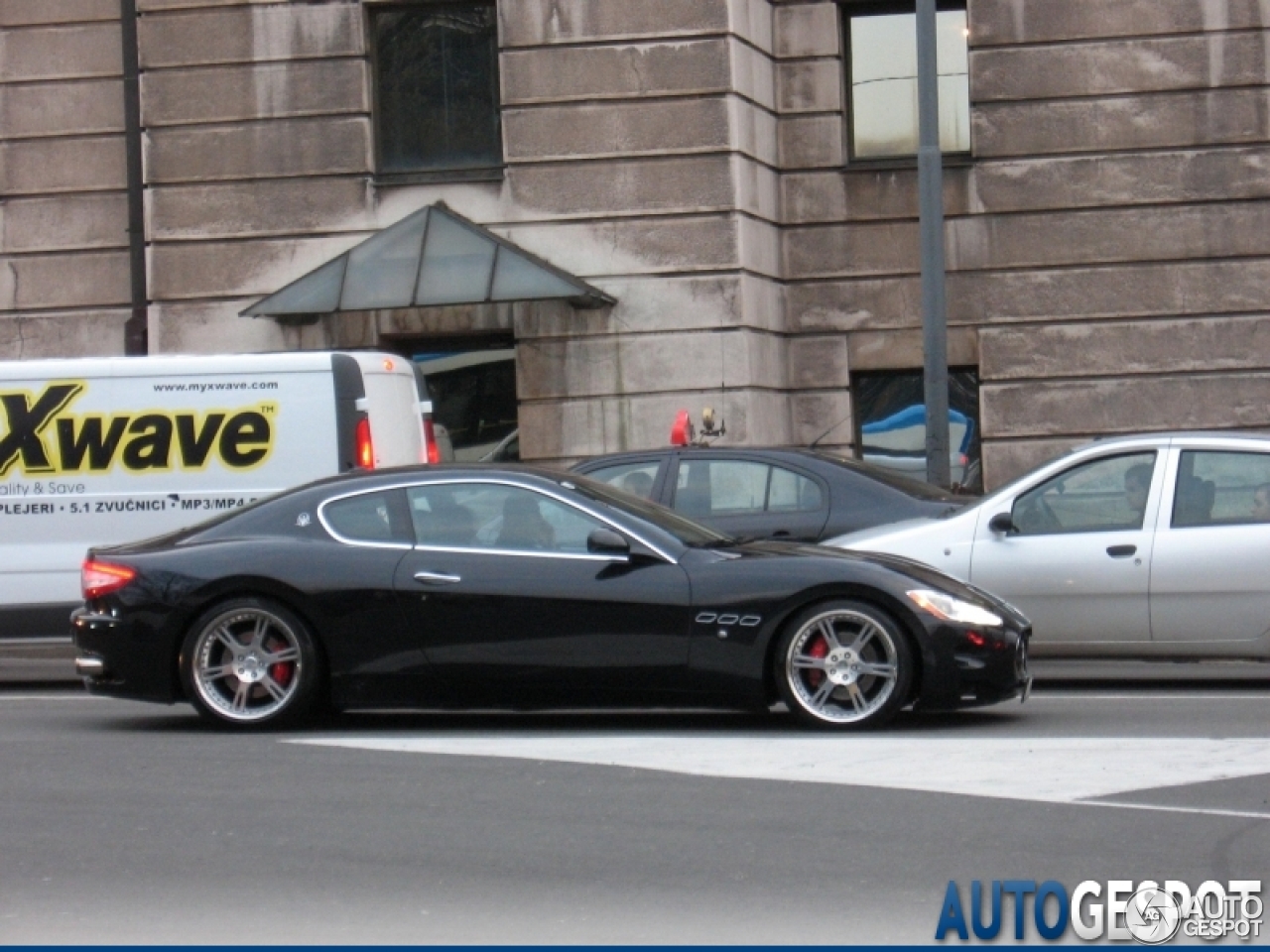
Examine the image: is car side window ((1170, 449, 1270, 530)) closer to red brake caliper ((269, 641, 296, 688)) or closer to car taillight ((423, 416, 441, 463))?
red brake caliper ((269, 641, 296, 688))

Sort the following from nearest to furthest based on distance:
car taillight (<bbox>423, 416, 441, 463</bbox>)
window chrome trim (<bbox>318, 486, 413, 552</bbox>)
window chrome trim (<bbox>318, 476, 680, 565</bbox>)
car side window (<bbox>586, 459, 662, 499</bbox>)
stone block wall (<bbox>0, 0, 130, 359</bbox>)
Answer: window chrome trim (<bbox>318, 476, 680, 565</bbox>) → window chrome trim (<bbox>318, 486, 413, 552</bbox>) → car side window (<bbox>586, 459, 662, 499</bbox>) → car taillight (<bbox>423, 416, 441, 463</bbox>) → stone block wall (<bbox>0, 0, 130, 359</bbox>)

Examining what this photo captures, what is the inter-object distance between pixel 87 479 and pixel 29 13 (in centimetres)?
1024

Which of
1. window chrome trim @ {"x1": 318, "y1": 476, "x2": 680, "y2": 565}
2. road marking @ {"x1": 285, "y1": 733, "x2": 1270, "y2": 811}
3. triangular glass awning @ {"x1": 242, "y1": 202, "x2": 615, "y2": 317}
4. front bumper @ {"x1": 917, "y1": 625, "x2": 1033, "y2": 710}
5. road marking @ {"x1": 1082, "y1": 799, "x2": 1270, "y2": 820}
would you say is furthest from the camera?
triangular glass awning @ {"x1": 242, "y1": 202, "x2": 615, "y2": 317}

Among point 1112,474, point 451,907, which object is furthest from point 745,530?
point 451,907

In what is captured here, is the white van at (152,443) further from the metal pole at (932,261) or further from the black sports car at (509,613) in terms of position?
the metal pole at (932,261)

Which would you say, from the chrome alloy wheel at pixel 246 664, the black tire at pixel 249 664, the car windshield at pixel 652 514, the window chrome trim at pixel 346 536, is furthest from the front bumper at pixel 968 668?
the chrome alloy wheel at pixel 246 664

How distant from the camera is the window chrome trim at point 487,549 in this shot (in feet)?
34.3

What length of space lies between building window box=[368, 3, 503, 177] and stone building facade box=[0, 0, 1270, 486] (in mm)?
293

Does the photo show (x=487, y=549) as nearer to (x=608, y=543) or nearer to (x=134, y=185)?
(x=608, y=543)

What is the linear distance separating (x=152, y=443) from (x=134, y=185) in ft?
29.3

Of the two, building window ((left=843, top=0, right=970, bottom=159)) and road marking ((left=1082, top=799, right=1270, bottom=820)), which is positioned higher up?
building window ((left=843, top=0, right=970, bottom=159))

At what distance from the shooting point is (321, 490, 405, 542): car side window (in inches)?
423

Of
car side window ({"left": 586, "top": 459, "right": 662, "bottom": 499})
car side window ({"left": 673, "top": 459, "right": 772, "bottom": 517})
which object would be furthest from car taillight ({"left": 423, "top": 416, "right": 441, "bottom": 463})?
car side window ({"left": 673, "top": 459, "right": 772, "bottom": 517})

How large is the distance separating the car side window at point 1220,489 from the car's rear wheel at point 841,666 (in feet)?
9.21
